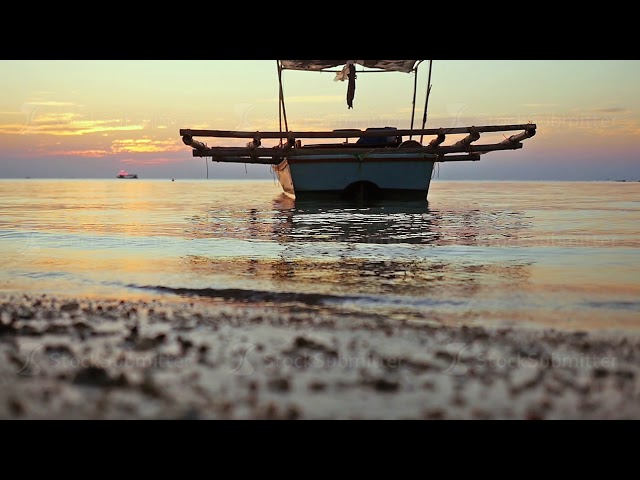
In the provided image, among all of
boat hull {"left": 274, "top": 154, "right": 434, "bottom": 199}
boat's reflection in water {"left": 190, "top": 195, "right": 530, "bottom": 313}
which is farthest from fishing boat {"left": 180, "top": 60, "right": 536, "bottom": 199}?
boat's reflection in water {"left": 190, "top": 195, "right": 530, "bottom": 313}

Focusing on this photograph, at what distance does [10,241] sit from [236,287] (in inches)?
254

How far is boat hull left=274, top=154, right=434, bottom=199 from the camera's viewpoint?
1867cm

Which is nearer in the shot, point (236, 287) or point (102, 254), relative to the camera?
point (236, 287)

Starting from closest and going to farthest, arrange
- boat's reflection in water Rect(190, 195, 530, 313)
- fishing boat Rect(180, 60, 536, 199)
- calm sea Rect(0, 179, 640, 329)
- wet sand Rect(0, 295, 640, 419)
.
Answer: wet sand Rect(0, 295, 640, 419)
calm sea Rect(0, 179, 640, 329)
boat's reflection in water Rect(190, 195, 530, 313)
fishing boat Rect(180, 60, 536, 199)

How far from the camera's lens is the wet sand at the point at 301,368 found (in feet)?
7.67

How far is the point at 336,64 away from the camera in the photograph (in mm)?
21344

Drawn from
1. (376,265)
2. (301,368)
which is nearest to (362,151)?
(376,265)

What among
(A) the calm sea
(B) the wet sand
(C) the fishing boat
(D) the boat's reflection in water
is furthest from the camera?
(C) the fishing boat

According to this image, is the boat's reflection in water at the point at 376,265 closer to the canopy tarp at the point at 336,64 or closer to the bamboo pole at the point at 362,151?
the bamboo pole at the point at 362,151

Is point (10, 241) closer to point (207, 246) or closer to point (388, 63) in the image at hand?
point (207, 246)

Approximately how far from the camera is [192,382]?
8.54ft

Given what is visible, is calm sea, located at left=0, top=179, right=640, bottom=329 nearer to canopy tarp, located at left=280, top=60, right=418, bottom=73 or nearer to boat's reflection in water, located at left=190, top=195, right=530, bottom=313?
boat's reflection in water, located at left=190, top=195, right=530, bottom=313

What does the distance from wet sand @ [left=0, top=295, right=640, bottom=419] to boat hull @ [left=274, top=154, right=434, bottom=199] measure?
15.0m
